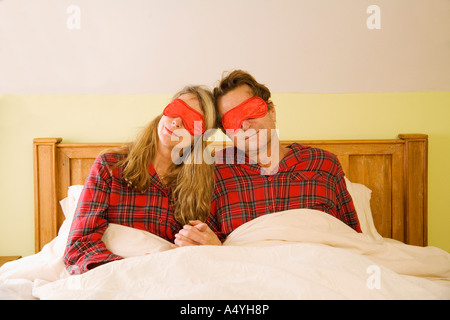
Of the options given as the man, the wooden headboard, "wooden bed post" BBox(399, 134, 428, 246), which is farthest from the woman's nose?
"wooden bed post" BBox(399, 134, 428, 246)

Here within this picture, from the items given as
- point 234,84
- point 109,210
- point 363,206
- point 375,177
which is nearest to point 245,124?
point 234,84

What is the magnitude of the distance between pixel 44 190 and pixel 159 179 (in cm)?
72

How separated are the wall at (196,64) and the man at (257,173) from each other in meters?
0.44

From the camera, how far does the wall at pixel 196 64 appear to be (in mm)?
2018

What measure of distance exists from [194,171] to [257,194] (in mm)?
249

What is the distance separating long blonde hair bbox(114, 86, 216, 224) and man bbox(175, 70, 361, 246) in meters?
0.06

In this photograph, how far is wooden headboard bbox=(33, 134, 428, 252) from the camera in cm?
199

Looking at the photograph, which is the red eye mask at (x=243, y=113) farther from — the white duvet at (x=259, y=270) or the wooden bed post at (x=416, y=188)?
the wooden bed post at (x=416, y=188)

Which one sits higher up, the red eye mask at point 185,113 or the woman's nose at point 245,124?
the red eye mask at point 185,113

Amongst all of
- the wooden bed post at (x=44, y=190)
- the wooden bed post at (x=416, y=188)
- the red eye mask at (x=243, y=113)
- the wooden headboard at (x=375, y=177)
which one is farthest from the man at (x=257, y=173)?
the wooden bed post at (x=44, y=190)

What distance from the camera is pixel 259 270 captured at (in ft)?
3.75

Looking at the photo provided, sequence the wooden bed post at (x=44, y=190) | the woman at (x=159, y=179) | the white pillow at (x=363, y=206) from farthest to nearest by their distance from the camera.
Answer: the wooden bed post at (x=44, y=190) < the white pillow at (x=363, y=206) < the woman at (x=159, y=179)
